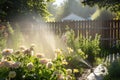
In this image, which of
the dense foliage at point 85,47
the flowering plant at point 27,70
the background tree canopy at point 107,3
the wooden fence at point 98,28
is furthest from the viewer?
the background tree canopy at point 107,3

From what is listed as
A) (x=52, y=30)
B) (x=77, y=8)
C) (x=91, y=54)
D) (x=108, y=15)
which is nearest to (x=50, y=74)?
(x=91, y=54)

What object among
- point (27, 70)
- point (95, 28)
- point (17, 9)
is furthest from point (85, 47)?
point (17, 9)

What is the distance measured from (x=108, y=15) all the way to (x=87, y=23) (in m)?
21.2

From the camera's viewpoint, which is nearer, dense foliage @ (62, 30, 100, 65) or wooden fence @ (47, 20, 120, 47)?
dense foliage @ (62, 30, 100, 65)

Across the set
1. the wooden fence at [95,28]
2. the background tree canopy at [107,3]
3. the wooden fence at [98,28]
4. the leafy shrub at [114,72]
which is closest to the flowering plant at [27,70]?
the leafy shrub at [114,72]

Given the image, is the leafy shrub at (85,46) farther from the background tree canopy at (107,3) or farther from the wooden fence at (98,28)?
the background tree canopy at (107,3)

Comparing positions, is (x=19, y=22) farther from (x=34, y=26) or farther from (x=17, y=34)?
(x=17, y=34)

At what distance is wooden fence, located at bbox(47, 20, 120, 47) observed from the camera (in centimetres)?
1634

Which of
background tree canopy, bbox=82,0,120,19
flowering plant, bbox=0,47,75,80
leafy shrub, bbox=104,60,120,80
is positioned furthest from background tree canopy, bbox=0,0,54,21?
flowering plant, bbox=0,47,75,80

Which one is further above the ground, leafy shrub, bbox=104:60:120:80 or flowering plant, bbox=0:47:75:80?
flowering plant, bbox=0:47:75:80

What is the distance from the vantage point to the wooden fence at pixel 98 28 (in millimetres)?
16344

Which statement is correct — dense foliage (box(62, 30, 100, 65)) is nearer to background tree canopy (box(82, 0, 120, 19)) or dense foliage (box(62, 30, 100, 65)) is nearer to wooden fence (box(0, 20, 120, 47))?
wooden fence (box(0, 20, 120, 47))

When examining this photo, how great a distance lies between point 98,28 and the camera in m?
16.6

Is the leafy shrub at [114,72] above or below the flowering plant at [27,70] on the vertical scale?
below
